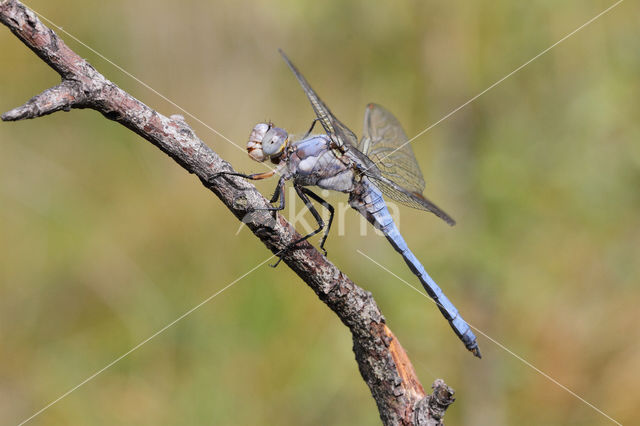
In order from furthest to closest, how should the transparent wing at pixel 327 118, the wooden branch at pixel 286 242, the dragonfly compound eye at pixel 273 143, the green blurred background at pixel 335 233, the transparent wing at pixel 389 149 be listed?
the green blurred background at pixel 335 233 < the transparent wing at pixel 389 149 < the dragonfly compound eye at pixel 273 143 < the transparent wing at pixel 327 118 < the wooden branch at pixel 286 242

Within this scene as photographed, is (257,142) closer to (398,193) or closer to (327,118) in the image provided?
(327,118)

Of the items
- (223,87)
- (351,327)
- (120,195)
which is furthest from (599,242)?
(120,195)

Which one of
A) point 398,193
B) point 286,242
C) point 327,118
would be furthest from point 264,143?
point 286,242

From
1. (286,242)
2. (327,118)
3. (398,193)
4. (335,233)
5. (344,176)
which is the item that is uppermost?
(335,233)

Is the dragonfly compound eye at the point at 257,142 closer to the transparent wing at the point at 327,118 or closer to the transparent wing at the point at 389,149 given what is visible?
the transparent wing at the point at 327,118

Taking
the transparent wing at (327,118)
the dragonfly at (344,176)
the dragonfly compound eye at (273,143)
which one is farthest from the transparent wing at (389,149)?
the dragonfly compound eye at (273,143)

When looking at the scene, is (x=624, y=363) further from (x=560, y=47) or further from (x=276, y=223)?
(x=276, y=223)

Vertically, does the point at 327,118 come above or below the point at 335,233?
below
